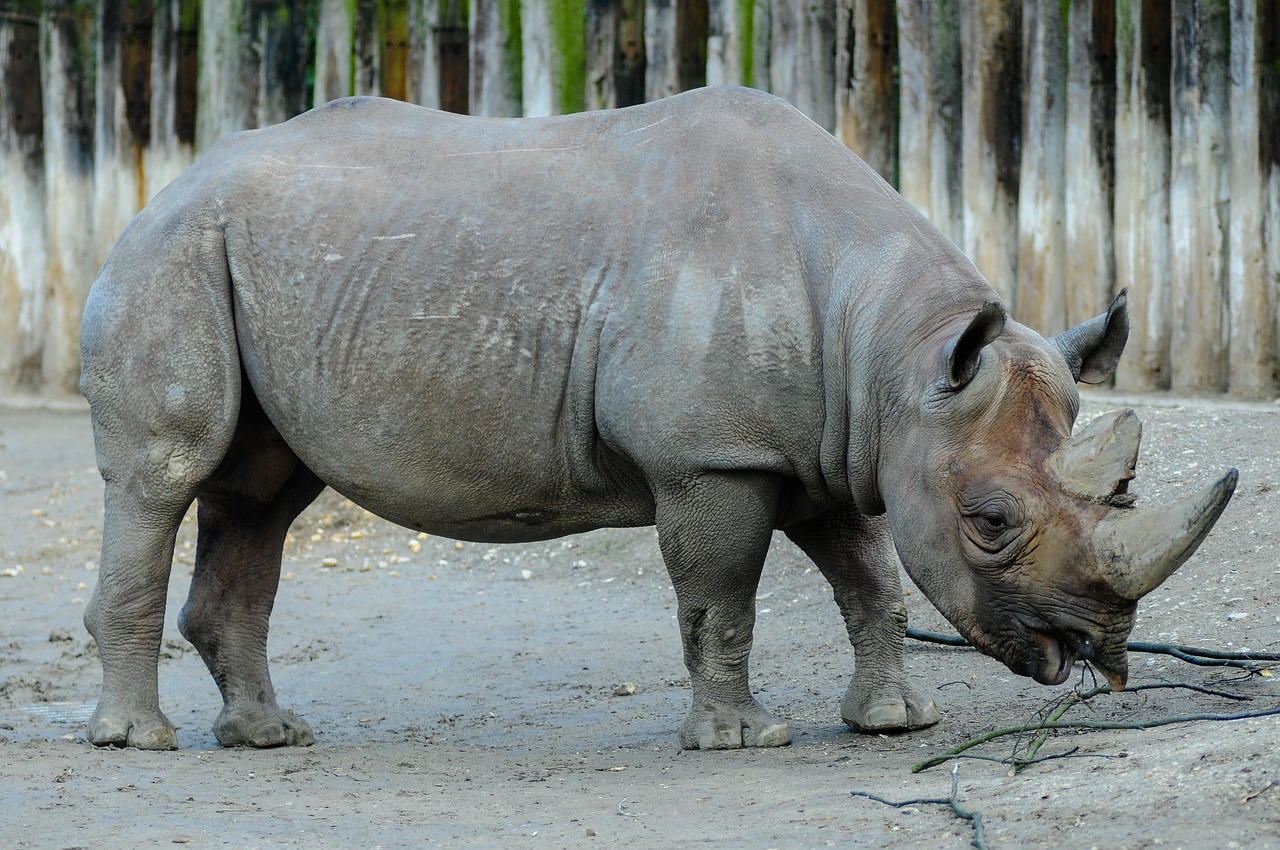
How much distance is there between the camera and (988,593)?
15.6ft

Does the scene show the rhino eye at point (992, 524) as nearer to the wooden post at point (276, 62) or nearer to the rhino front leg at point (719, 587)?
the rhino front leg at point (719, 587)

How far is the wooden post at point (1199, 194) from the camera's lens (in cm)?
900

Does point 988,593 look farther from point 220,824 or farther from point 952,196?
point 952,196

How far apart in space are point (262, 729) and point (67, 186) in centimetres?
859

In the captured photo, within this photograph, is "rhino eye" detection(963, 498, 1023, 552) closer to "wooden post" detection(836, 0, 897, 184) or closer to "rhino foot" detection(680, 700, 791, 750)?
"rhino foot" detection(680, 700, 791, 750)

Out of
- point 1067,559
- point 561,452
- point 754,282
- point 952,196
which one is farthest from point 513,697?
point 952,196

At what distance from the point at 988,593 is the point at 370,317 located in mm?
2222

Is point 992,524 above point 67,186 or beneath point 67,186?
above

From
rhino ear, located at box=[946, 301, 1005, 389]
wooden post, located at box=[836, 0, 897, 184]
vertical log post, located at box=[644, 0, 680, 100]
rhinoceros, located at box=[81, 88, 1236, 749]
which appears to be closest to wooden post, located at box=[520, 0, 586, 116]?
vertical log post, located at box=[644, 0, 680, 100]

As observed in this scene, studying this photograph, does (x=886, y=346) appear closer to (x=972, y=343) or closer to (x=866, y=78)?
(x=972, y=343)

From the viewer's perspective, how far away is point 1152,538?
436 centimetres

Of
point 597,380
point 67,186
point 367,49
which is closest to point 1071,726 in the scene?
point 597,380

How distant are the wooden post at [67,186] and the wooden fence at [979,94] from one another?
0.58m

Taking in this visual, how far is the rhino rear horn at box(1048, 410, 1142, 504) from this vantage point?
4492 millimetres
